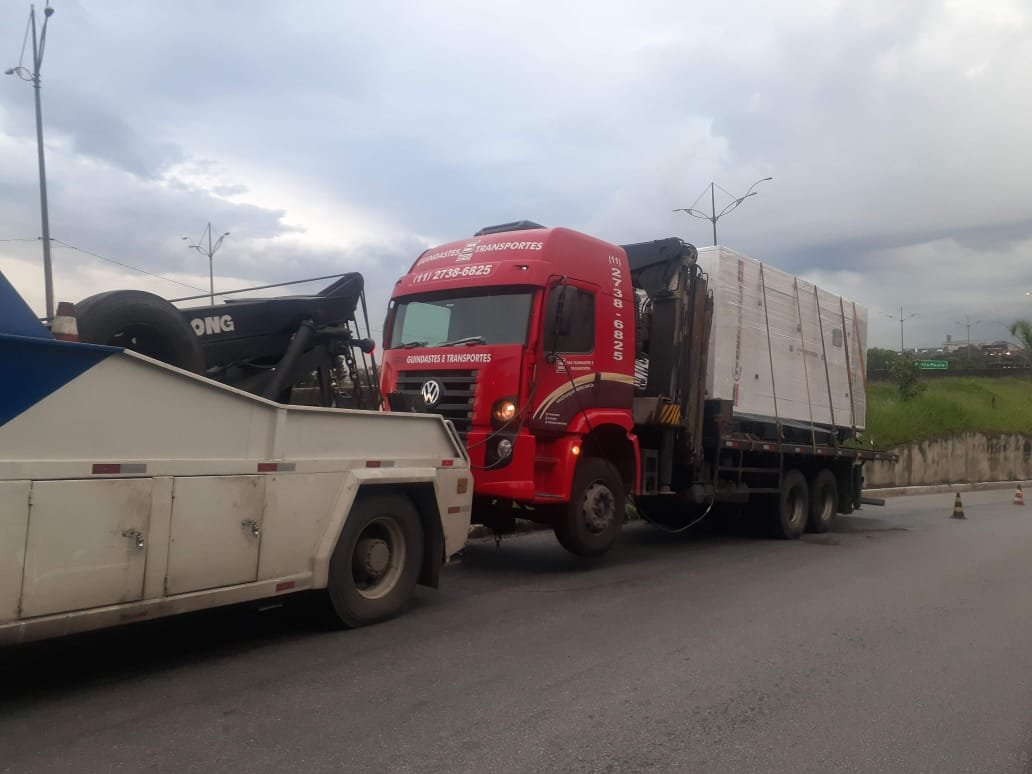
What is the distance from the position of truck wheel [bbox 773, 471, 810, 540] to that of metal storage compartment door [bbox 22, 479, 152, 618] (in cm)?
957

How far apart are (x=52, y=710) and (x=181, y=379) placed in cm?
184

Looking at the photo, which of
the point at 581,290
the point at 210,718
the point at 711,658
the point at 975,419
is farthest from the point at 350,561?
the point at 975,419

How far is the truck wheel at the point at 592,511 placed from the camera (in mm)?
8469

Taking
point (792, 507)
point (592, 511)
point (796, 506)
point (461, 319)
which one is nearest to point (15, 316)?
point (461, 319)

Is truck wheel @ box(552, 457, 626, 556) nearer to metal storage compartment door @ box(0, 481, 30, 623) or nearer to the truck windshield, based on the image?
the truck windshield

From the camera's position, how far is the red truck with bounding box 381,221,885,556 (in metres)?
8.15

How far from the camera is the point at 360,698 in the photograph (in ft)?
15.7

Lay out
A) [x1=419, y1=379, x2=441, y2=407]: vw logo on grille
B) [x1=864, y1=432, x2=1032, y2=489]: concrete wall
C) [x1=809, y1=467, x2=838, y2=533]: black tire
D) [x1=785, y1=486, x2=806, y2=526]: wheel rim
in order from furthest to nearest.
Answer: [x1=864, y1=432, x2=1032, y2=489]: concrete wall, [x1=809, y1=467, x2=838, y2=533]: black tire, [x1=785, y1=486, x2=806, y2=526]: wheel rim, [x1=419, y1=379, x2=441, y2=407]: vw logo on grille

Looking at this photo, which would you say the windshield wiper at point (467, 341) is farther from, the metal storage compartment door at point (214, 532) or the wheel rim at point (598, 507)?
the metal storage compartment door at point (214, 532)

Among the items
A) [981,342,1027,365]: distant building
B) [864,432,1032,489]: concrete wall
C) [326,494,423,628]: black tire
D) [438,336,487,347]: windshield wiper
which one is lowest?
[326,494,423,628]: black tire

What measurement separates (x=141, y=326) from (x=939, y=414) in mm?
30918

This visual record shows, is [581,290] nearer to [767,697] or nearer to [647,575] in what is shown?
[647,575]

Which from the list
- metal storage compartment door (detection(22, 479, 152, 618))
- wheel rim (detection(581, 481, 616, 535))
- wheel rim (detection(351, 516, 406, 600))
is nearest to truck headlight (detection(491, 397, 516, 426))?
wheel rim (detection(581, 481, 616, 535))

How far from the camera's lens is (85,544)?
4.42 metres
